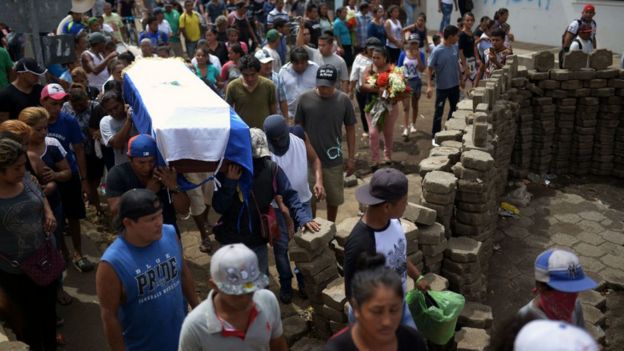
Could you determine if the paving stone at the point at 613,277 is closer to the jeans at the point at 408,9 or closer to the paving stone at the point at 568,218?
the paving stone at the point at 568,218

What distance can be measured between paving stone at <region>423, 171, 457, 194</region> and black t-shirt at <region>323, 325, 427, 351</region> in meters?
2.99

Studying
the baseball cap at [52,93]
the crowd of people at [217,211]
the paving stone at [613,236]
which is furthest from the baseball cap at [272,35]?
the paving stone at [613,236]

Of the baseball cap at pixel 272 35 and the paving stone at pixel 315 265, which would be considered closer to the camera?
the paving stone at pixel 315 265

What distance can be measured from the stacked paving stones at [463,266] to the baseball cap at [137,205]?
3097 millimetres

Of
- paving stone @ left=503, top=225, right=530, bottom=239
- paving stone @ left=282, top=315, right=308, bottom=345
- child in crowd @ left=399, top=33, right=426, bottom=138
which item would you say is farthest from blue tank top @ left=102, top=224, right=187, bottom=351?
child in crowd @ left=399, top=33, right=426, bottom=138

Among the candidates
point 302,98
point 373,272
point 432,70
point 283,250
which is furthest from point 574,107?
point 373,272

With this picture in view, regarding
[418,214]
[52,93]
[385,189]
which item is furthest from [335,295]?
[52,93]

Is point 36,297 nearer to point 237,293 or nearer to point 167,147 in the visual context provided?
point 167,147

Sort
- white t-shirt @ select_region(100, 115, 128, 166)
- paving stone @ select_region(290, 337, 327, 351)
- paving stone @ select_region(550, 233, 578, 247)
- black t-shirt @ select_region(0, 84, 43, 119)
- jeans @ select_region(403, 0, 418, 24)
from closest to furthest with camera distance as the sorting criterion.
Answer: paving stone @ select_region(290, 337, 327, 351)
white t-shirt @ select_region(100, 115, 128, 166)
black t-shirt @ select_region(0, 84, 43, 119)
paving stone @ select_region(550, 233, 578, 247)
jeans @ select_region(403, 0, 418, 24)

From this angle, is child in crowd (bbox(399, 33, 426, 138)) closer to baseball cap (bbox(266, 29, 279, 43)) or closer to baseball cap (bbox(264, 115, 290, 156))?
baseball cap (bbox(266, 29, 279, 43))

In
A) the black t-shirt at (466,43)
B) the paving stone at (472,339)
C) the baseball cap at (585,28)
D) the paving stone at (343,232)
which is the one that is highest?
the baseball cap at (585,28)

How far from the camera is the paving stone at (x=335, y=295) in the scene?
464cm

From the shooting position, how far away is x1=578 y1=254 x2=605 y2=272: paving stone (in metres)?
7.17

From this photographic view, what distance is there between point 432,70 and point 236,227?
6217 millimetres
